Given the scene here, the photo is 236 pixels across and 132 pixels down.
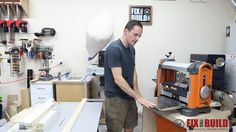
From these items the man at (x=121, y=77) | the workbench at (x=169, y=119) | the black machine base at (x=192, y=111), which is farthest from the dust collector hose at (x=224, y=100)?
the man at (x=121, y=77)

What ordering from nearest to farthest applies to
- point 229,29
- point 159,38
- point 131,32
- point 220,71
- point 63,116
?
point 63,116, point 131,32, point 220,71, point 229,29, point 159,38

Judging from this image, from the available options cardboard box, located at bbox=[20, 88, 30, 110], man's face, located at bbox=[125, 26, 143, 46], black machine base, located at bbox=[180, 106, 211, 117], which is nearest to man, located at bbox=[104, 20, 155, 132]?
man's face, located at bbox=[125, 26, 143, 46]

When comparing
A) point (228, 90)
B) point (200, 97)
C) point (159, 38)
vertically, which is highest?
point (159, 38)

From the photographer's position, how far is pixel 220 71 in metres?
3.26

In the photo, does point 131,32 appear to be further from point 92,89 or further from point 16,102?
point 16,102

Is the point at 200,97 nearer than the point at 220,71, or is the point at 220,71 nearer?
the point at 200,97

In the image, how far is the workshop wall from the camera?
4.02 m

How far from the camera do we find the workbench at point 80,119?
1.68 metres

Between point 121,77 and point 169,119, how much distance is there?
0.53 m

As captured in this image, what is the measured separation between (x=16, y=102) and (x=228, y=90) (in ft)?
11.0

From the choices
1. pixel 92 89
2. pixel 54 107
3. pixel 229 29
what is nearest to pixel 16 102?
pixel 92 89

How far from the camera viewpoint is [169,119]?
73.5 inches

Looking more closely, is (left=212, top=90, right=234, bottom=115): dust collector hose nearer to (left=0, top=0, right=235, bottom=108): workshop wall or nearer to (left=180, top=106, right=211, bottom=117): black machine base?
(left=180, top=106, right=211, bottom=117): black machine base

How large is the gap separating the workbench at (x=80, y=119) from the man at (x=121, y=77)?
169 millimetres
